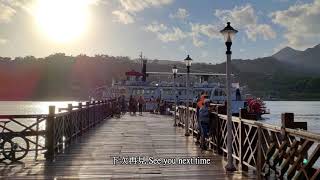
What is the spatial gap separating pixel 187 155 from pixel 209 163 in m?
1.54

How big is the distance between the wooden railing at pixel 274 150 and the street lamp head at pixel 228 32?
209cm

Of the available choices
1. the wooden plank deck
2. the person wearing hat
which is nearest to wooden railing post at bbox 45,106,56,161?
the wooden plank deck

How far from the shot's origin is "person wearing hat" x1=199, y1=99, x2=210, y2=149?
13.9 metres

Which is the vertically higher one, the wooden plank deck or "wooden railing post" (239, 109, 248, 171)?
"wooden railing post" (239, 109, 248, 171)

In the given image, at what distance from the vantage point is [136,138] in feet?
59.9

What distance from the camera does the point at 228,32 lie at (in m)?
10.9

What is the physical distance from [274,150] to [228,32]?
148 inches

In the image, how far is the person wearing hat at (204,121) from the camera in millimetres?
13891

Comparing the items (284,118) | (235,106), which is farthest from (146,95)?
(284,118)

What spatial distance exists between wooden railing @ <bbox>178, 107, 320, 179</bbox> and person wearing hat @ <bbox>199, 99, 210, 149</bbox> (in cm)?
126

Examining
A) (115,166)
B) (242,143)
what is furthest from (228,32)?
(115,166)

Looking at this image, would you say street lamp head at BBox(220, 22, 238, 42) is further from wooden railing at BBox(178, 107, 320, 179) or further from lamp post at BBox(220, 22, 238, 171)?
wooden railing at BBox(178, 107, 320, 179)

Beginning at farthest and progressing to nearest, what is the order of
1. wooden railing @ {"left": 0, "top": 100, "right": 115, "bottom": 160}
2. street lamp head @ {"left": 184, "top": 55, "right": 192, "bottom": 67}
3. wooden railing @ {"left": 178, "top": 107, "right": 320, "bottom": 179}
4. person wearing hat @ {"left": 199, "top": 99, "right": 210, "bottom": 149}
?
street lamp head @ {"left": 184, "top": 55, "right": 192, "bottom": 67}
person wearing hat @ {"left": 199, "top": 99, "right": 210, "bottom": 149}
wooden railing @ {"left": 0, "top": 100, "right": 115, "bottom": 160}
wooden railing @ {"left": 178, "top": 107, "right": 320, "bottom": 179}

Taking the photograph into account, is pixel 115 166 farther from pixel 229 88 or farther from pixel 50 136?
pixel 229 88
